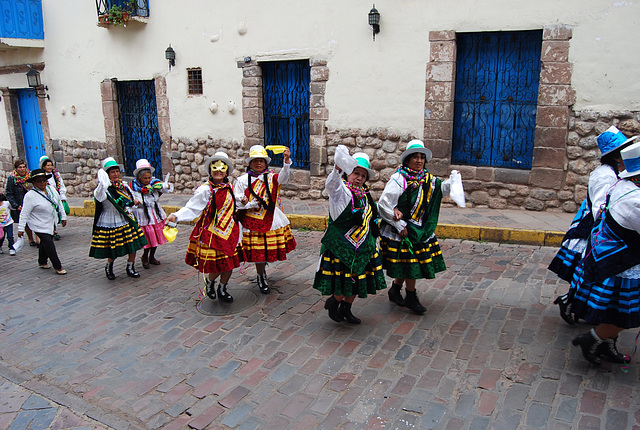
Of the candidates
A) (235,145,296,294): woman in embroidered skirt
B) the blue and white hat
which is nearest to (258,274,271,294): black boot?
(235,145,296,294): woman in embroidered skirt

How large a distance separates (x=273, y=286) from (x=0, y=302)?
10.4 ft

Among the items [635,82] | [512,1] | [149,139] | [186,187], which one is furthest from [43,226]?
[635,82]

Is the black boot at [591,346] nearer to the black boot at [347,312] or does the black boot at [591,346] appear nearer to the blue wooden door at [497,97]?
the black boot at [347,312]

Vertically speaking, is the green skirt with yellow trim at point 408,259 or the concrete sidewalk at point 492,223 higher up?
the green skirt with yellow trim at point 408,259

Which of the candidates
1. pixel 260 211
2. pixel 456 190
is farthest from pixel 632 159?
pixel 260 211

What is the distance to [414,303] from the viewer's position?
4.79 m

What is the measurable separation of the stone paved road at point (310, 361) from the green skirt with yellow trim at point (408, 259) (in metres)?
0.45

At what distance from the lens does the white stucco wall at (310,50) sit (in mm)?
7602

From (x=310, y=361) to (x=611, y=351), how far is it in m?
2.25

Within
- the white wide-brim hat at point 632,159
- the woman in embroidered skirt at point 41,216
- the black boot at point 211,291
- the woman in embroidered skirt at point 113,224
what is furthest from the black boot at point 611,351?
the woman in embroidered skirt at point 41,216

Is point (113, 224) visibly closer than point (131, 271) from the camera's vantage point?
Yes

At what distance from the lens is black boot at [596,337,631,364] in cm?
362

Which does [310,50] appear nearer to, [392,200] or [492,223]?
[492,223]

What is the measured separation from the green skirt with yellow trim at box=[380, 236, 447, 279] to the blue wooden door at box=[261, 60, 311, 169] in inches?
239
